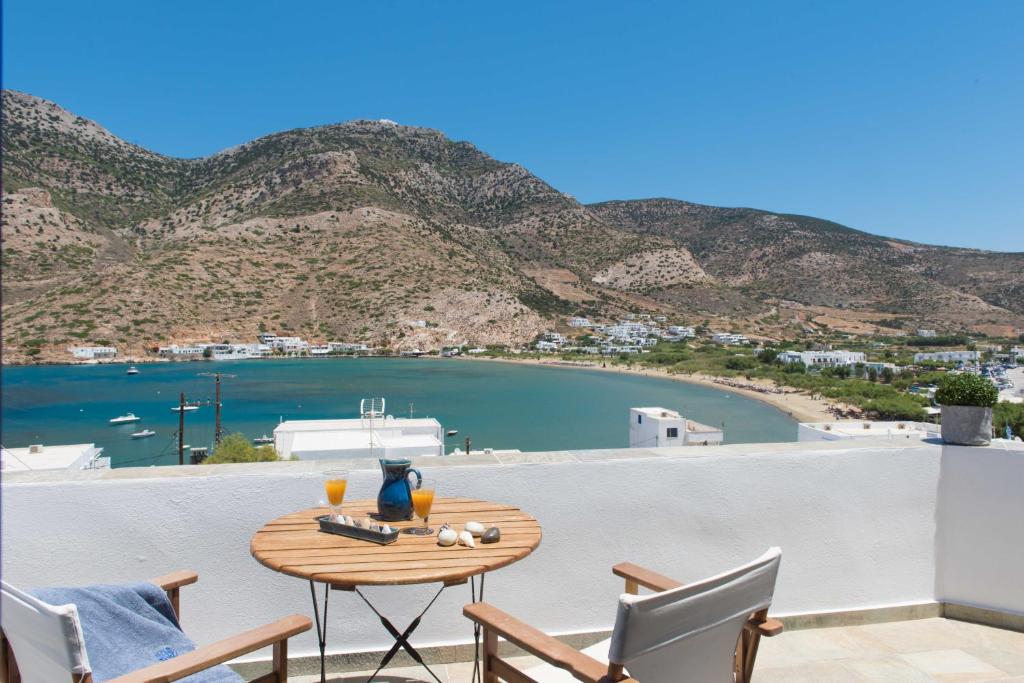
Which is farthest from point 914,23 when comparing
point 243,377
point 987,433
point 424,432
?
point 243,377

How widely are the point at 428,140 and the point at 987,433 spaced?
81.8m

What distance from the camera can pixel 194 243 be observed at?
57.3 metres

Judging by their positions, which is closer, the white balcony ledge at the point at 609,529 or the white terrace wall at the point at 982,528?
the white balcony ledge at the point at 609,529

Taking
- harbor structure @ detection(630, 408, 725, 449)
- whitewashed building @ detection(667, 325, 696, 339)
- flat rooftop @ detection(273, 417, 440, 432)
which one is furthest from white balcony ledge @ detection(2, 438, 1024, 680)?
whitewashed building @ detection(667, 325, 696, 339)

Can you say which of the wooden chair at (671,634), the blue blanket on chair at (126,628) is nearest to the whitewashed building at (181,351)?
the blue blanket on chair at (126,628)

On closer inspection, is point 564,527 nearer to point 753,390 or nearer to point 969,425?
point 969,425

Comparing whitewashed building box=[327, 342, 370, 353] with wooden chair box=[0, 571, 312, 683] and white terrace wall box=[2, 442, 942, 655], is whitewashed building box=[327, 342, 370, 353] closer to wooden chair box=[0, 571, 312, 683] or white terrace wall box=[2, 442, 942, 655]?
white terrace wall box=[2, 442, 942, 655]

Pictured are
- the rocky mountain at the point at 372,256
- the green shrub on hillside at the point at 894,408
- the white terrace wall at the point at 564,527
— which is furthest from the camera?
the rocky mountain at the point at 372,256

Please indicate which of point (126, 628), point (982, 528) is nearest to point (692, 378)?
point (982, 528)

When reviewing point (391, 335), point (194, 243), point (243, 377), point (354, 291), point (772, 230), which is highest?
point (772, 230)

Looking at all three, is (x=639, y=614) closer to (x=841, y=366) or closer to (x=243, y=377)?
(x=841, y=366)

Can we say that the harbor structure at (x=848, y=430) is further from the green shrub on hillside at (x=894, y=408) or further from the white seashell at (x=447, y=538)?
the white seashell at (x=447, y=538)

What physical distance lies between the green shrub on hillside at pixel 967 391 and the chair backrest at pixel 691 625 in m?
1.94

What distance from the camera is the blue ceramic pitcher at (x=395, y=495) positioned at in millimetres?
1980
